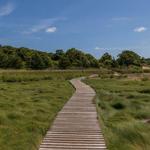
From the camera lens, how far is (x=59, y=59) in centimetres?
11000

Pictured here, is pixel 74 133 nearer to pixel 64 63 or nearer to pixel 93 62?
pixel 64 63

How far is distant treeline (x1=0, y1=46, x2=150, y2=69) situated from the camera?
9075 centimetres

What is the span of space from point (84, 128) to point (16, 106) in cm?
611

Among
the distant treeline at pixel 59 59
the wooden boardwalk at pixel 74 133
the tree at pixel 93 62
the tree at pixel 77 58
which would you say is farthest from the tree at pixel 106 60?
the wooden boardwalk at pixel 74 133

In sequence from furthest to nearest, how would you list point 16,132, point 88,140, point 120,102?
point 120,102, point 16,132, point 88,140

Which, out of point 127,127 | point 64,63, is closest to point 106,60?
point 64,63

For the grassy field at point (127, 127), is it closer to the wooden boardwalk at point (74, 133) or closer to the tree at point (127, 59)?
the wooden boardwalk at point (74, 133)

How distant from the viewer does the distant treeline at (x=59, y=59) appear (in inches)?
3573

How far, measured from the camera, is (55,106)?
56.1 feet

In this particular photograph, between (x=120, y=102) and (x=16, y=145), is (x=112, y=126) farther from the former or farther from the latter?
(x=120, y=102)

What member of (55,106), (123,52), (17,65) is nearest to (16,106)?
(55,106)

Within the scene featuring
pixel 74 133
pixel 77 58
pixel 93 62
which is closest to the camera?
pixel 74 133

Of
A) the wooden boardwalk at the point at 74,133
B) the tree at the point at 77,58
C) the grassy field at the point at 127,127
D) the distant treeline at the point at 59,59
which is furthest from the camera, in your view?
the tree at the point at 77,58

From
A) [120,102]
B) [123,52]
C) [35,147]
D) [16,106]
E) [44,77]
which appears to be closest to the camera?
[35,147]
